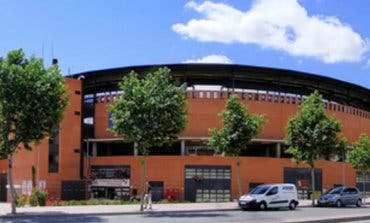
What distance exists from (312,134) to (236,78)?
637 inches

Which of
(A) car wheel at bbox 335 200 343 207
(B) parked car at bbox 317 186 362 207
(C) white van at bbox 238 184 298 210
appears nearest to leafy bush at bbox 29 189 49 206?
(C) white van at bbox 238 184 298 210

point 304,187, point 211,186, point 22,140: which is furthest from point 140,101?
point 304,187

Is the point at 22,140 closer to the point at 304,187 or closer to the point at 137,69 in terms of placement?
the point at 137,69

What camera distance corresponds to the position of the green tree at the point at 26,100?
30.4m

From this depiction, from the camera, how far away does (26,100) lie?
30.7 meters

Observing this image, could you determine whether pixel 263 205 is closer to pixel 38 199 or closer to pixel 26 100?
pixel 38 199

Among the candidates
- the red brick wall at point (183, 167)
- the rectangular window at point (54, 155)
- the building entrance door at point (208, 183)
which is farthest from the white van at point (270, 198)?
the rectangular window at point (54, 155)

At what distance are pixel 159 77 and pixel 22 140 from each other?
9007 mm

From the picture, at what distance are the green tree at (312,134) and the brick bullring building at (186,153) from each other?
8.40 meters

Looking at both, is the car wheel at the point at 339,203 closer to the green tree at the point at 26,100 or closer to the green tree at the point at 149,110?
the green tree at the point at 149,110

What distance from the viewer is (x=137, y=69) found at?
5781 cm

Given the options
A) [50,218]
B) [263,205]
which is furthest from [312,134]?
[50,218]

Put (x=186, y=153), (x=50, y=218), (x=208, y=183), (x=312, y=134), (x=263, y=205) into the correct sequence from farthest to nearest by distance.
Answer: (x=186, y=153) → (x=208, y=183) → (x=312, y=134) → (x=263, y=205) → (x=50, y=218)

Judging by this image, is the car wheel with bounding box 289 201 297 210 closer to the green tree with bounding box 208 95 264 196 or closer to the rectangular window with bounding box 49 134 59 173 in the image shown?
the green tree with bounding box 208 95 264 196
